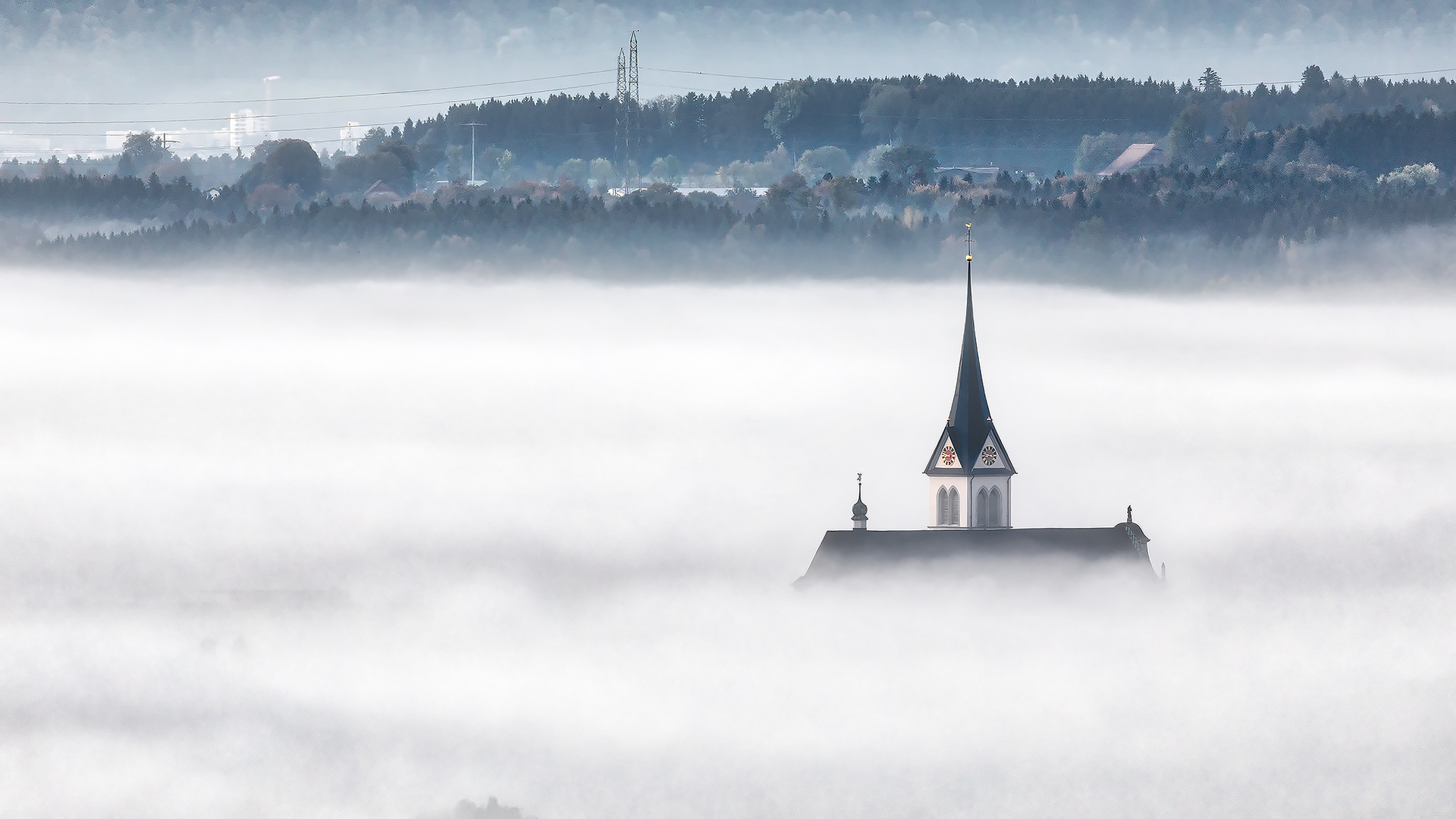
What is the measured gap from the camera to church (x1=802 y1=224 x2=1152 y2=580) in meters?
118

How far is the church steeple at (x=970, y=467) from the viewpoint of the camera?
11750 cm

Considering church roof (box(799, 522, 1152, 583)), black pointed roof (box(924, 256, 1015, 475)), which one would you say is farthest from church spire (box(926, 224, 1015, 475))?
church roof (box(799, 522, 1152, 583))

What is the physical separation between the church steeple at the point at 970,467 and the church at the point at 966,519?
3 cm

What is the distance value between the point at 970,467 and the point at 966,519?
226cm

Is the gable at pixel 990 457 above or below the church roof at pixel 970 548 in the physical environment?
above

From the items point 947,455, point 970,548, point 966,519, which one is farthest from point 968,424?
point 970,548

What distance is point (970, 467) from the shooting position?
385ft

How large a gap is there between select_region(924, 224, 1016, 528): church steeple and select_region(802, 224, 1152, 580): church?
0.03 meters

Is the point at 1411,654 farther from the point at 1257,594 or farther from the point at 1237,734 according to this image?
the point at 1237,734

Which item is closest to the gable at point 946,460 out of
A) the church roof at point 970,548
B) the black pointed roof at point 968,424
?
the black pointed roof at point 968,424

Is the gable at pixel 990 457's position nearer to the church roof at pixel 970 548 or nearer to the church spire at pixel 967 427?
the church spire at pixel 967 427

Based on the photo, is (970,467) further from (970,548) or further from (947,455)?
(970,548)

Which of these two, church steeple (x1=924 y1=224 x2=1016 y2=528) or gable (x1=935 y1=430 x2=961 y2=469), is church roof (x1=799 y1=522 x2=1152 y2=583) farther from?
gable (x1=935 y1=430 x2=961 y2=469)

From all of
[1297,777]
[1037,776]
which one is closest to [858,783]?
[1037,776]
